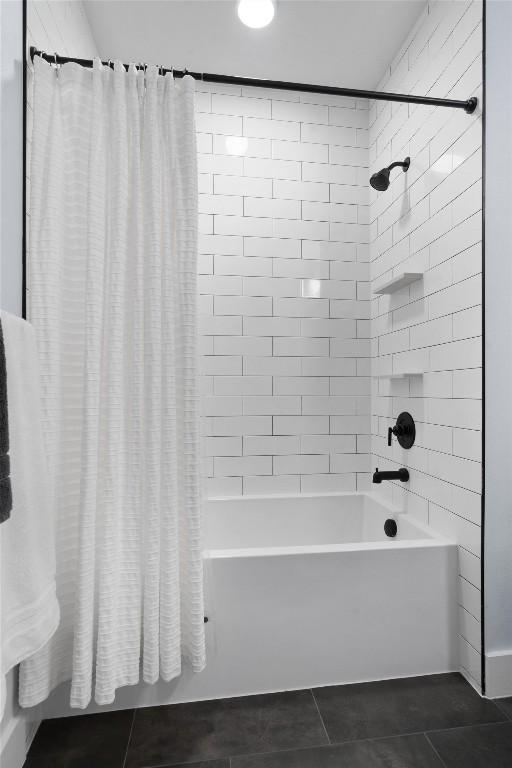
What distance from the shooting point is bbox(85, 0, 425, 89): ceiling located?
196 centimetres

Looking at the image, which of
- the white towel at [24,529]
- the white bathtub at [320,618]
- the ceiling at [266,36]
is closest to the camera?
the white towel at [24,529]

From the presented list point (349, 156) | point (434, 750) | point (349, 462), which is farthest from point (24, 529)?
point (349, 156)

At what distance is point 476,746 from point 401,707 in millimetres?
243

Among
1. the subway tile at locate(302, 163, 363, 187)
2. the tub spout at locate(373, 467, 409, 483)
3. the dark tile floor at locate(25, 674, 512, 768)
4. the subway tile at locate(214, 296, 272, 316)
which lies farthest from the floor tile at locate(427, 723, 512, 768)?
the subway tile at locate(302, 163, 363, 187)

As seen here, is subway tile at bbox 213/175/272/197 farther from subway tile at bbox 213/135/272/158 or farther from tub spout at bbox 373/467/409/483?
tub spout at bbox 373/467/409/483

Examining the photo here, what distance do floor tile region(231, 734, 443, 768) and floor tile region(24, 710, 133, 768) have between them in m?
0.37

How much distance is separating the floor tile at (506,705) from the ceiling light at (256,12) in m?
2.85

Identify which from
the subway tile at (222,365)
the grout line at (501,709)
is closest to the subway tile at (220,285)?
the subway tile at (222,365)

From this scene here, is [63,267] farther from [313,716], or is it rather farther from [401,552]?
[313,716]

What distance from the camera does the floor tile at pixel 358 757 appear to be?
1275 millimetres

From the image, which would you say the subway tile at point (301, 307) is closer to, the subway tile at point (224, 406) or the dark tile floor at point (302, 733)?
the subway tile at point (224, 406)

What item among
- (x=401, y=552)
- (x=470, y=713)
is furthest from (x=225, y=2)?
(x=470, y=713)

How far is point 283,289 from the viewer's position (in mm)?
2502

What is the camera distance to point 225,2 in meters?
1.92
